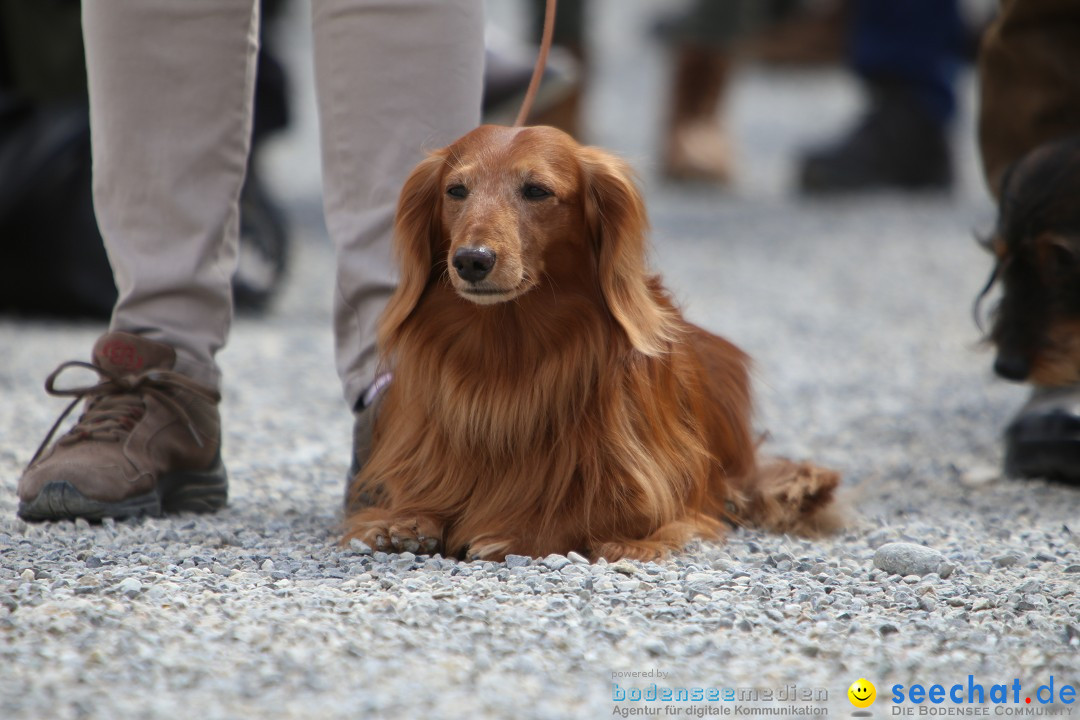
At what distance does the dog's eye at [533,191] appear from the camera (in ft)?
7.30

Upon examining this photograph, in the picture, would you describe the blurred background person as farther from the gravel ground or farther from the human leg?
the human leg

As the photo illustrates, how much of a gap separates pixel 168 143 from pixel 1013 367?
1918 millimetres

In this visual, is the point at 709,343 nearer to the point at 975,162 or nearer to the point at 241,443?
the point at 241,443

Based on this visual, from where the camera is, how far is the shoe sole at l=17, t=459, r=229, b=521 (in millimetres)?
2449

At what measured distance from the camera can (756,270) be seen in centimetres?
619

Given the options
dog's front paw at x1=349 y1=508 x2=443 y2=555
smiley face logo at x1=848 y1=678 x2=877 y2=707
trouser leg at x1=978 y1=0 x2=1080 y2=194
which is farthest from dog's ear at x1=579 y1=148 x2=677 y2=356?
trouser leg at x1=978 y1=0 x2=1080 y2=194

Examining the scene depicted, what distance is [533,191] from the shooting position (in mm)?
2232

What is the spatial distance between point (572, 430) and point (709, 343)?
52 centimetres

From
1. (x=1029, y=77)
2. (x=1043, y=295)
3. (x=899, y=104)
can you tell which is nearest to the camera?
(x=1043, y=295)

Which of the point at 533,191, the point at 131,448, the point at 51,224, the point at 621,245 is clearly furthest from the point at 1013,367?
the point at 51,224

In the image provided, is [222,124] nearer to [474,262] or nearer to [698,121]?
[474,262]

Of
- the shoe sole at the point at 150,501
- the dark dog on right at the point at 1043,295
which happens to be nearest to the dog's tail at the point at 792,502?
the dark dog on right at the point at 1043,295

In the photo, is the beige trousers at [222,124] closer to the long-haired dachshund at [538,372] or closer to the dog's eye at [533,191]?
the long-haired dachshund at [538,372]

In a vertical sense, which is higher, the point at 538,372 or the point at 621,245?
the point at 621,245
